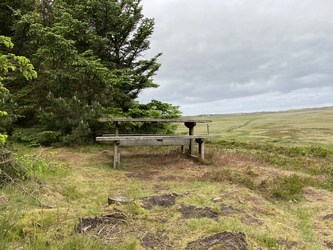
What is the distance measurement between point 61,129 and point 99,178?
6888 mm

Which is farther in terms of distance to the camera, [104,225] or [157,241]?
[104,225]

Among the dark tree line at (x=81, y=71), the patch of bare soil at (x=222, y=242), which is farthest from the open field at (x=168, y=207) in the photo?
the dark tree line at (x=81, y=71)

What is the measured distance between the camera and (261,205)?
6.65m

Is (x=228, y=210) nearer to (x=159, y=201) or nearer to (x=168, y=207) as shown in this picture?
(x=168, y=207)

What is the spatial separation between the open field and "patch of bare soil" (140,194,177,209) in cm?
A: 2

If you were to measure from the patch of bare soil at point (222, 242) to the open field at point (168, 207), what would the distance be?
0.01 meters

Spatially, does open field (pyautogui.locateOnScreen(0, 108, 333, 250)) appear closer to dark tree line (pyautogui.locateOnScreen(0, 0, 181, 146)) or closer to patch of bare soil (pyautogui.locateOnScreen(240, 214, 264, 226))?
patch of bare soil (pyautogui.locateOnScreen(240, 214, 264, 226))

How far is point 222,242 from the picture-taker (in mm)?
4188

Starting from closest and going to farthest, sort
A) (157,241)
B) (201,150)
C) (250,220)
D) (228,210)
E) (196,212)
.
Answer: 1. (157,241)
2. (250,220)
3. (196,212)
4. (228,210)
5. (201,150)

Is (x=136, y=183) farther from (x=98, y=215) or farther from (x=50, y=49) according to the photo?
(x=50, y=49)

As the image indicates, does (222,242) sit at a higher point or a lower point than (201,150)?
lower

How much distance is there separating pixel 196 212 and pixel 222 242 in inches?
63.1

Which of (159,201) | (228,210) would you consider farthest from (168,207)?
(228,210)

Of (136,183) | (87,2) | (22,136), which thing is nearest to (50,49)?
(87,2)
